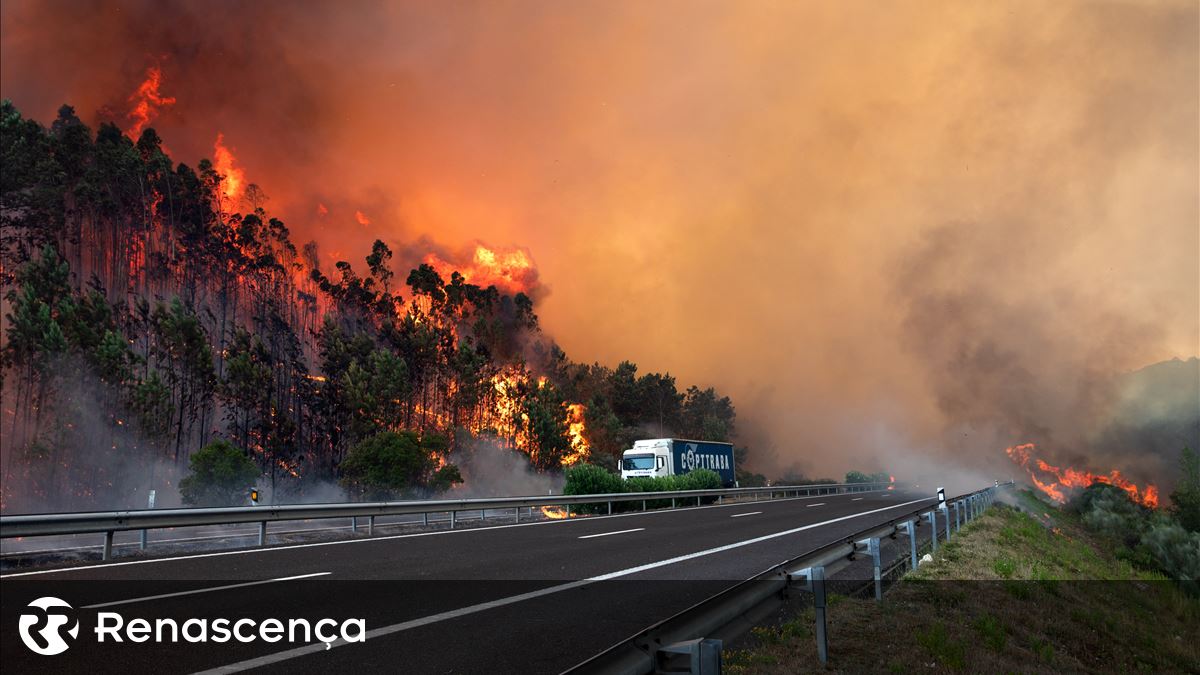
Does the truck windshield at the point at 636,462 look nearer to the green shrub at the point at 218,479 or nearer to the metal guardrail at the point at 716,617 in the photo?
the green shrub at the point at 218,479

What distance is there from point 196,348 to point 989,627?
64536mm

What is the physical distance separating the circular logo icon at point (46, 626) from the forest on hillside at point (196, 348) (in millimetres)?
50226

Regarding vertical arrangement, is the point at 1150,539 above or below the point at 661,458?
below

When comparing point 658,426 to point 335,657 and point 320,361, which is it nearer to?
point 320,361

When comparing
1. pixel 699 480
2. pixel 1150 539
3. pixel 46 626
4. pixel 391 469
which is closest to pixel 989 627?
pixel 46 626

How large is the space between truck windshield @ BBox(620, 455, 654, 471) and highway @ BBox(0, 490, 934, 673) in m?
23.5

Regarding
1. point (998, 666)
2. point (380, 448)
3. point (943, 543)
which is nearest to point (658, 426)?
point (380, 448)

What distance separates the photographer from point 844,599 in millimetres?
8836

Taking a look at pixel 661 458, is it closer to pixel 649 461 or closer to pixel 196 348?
pixel 649 461

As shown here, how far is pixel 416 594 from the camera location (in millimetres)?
8336

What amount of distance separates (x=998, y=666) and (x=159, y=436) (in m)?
59.7

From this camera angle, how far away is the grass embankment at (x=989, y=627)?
6.63 meters

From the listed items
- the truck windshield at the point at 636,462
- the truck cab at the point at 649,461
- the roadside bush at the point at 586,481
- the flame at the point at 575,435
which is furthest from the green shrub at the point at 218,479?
the flame at the point at 575,435

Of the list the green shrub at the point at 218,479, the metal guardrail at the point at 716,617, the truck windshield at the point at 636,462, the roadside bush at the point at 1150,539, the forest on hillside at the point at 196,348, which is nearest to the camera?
the metal guardrail at the point at 716,617
